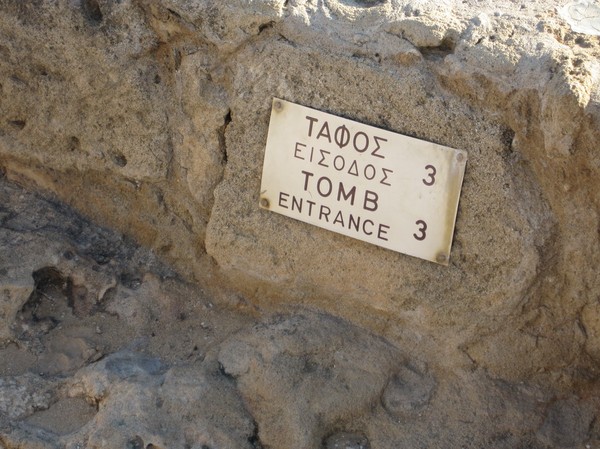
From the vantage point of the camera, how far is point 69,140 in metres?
2.77

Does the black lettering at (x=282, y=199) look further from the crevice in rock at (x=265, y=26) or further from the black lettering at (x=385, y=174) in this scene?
the crevice in rock at (x=265, y=26)

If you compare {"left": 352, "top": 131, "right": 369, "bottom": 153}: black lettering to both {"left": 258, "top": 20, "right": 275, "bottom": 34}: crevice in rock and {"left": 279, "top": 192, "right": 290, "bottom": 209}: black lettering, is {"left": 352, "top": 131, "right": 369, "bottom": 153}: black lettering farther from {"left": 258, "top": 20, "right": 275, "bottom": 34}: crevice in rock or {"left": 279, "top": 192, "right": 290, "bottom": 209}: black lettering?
{"left": 258, "top": 20, "right": 275, "bottom": 34}: crevice in rock

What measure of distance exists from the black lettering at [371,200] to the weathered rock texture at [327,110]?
0.39 ft

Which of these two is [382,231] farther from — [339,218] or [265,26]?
[265,26]

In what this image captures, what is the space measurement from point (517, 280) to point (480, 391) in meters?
0.31

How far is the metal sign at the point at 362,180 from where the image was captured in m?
2.29

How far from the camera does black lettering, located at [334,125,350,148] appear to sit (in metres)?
2.36

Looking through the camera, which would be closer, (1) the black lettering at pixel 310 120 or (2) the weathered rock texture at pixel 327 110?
(2) the weathered rock texture at pixel 327 110

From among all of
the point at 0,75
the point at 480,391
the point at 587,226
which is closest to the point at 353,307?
the point at 480,391

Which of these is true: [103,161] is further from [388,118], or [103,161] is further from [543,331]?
[543,331]

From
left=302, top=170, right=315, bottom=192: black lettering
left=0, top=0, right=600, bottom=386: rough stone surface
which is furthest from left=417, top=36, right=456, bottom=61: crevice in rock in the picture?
left=302, top=170, right=315, bottom=192: black lettering

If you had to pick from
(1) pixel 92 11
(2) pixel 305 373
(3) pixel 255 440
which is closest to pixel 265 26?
(1) pixel 92 11

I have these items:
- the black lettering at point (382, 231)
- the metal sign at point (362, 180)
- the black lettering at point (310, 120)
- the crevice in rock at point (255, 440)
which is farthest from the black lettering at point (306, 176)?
the crevice in rock at point (255, 440)

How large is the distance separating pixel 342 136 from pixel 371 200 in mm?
172
